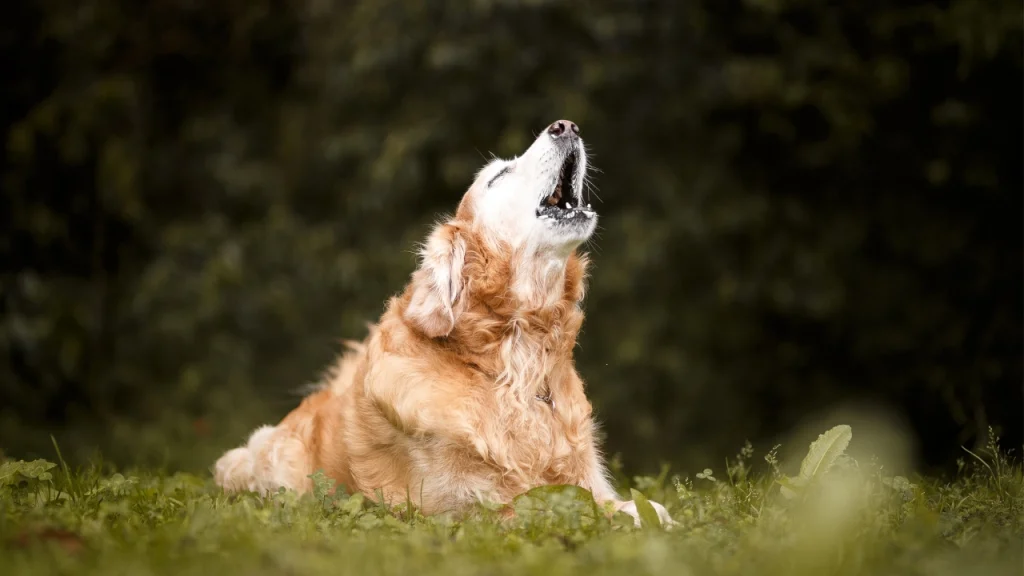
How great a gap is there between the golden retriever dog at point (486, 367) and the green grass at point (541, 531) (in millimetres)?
226

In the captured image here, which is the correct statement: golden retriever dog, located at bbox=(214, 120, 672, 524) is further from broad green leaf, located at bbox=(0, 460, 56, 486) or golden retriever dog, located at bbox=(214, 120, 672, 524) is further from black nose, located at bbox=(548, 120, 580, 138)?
broad green leaf, located at bbox=(0, 460, 56, 486)

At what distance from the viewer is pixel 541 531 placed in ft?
9.05

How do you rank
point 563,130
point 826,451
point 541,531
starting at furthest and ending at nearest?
1. point 563,130
2. point 826,451
3. point 541,531

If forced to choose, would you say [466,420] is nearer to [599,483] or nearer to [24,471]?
[599,483]

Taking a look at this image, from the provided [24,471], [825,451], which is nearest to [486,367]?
[825,451]

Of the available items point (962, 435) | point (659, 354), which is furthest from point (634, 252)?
point (962, 435)

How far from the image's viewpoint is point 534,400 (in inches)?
142

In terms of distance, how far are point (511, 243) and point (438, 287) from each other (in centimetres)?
35

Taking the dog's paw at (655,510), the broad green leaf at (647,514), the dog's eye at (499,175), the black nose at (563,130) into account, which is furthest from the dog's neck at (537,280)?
the broad green leaf at (647,514)

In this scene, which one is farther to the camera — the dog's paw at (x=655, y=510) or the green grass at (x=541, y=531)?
the dog's paw at (x=655, y=510)

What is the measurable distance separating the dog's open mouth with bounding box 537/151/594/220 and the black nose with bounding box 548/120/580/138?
8 cm

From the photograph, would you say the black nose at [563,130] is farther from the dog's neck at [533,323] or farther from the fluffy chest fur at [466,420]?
the fluffy chest fur at [466,420]

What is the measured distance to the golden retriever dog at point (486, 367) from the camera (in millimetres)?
3426

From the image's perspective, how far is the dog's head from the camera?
11.9 ft
